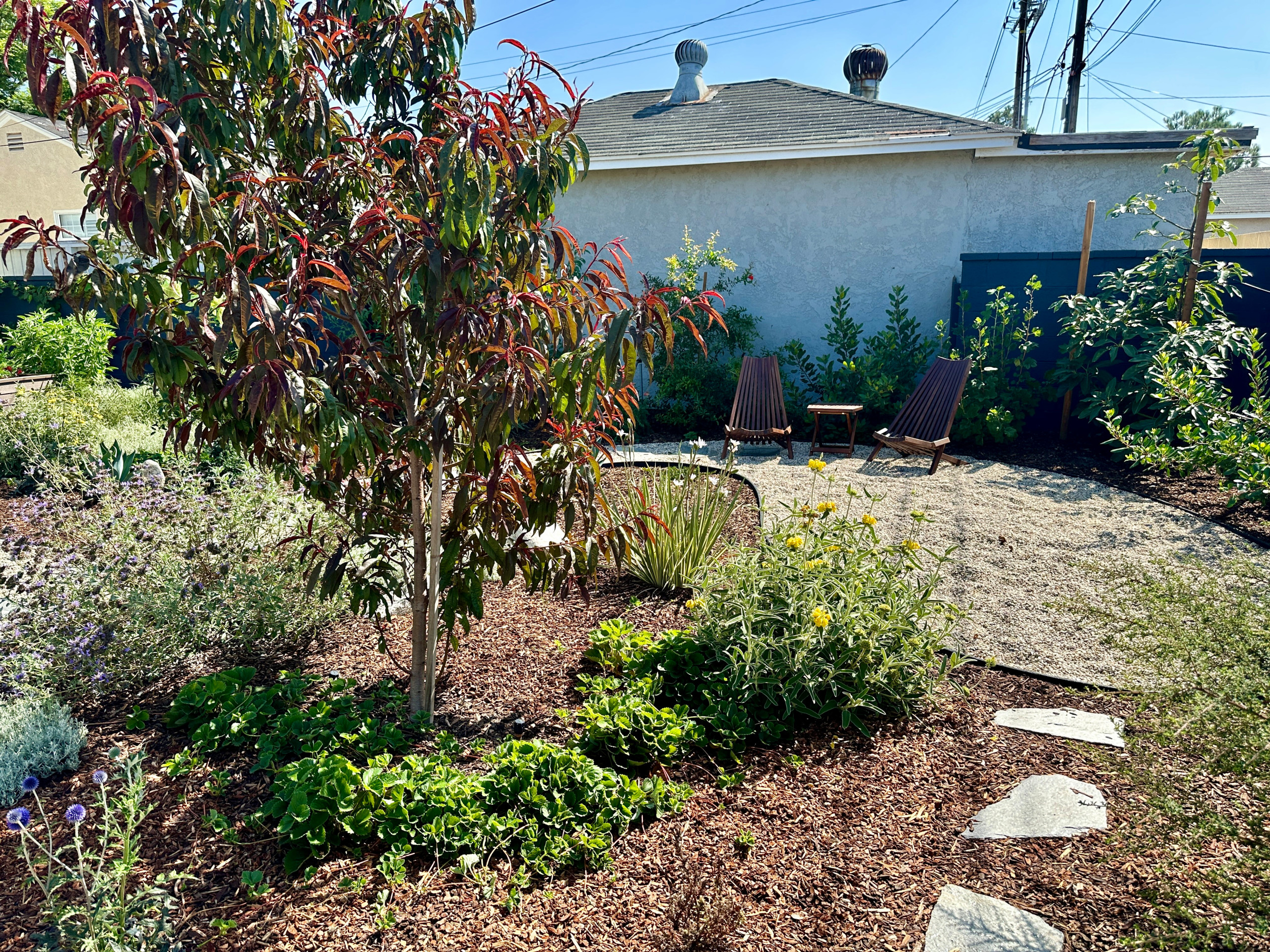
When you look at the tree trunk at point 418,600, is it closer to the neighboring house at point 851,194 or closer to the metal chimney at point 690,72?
the neighboring house at point 851,194

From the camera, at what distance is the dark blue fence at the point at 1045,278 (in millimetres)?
7641

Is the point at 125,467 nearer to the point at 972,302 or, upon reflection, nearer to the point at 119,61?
the point at 119,61

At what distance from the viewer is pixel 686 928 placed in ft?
6.69

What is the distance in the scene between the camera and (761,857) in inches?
92.1

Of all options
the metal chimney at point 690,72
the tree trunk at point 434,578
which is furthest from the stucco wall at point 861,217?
the tree trunk at point 434,578

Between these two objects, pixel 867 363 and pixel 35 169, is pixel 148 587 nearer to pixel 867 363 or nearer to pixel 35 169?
pixel 867 363

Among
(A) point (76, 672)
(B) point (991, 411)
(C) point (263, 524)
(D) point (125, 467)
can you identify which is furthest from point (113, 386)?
(B) point (991, 411)

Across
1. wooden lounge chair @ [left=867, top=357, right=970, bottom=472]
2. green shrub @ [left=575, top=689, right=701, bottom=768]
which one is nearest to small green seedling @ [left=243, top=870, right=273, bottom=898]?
green shrub @ [left=575, top=689, right=701, bottom=768]

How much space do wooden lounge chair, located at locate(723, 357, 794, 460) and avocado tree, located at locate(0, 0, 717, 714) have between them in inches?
184

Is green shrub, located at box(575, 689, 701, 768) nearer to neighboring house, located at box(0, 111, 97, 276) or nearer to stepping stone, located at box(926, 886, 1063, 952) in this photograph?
stepping stone, located at box(926, 886, 1063, 952)

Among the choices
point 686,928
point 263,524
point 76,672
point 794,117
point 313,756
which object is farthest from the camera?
point 794,117

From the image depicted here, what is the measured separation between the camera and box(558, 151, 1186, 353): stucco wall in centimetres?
844

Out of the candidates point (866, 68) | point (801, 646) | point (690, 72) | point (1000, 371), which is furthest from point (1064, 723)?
point (866, 68)

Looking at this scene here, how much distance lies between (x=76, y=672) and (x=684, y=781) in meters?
2.28
